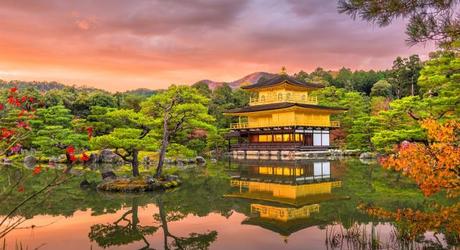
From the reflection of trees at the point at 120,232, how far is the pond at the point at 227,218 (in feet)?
0.07

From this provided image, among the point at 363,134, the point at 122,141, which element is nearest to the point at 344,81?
the point at 363,134

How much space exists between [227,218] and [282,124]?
28.0 meters

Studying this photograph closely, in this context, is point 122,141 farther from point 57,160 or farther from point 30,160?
point 30,160

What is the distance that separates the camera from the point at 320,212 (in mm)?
10508

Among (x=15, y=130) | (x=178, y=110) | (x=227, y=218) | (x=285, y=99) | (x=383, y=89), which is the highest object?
(x=383, y=89)

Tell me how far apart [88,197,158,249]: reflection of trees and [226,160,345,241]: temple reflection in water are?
2470 mm

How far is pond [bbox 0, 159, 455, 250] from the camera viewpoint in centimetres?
768

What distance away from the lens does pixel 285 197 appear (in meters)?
13.1

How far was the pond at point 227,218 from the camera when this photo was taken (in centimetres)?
768

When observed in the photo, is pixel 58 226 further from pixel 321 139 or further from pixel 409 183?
pixel 321 139

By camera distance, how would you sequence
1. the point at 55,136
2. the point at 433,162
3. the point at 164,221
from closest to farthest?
the point at 433,162, the point at 164,221, the point at 55,136

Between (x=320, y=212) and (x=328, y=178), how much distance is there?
819cm

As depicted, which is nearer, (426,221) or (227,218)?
(426,221)

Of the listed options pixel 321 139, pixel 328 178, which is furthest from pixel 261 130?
pixel 328 178
